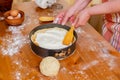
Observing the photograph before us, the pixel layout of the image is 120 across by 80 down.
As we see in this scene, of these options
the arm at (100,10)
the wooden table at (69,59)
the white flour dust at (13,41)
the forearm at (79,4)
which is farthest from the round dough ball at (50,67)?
the forearm at (79,4)

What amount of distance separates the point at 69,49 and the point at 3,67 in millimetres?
274

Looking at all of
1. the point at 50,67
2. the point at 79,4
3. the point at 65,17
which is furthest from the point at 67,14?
the point at 50,67

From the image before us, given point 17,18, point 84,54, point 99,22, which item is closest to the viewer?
point 84,54

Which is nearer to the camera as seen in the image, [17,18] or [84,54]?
[84,54]

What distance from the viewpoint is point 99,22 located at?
1.80m

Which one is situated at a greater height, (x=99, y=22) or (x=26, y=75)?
(x=26, y=75)

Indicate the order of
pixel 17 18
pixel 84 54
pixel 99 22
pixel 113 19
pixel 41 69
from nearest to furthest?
1. pixel 41 69
2. pixel 84 54
3. pixel 17 18
4. pixel 113 19
5. pixel 99 22

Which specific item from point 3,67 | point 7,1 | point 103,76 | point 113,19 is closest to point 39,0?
point 7,1

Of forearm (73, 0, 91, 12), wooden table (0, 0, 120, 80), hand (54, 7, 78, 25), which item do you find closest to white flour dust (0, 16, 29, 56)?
wooden table (0, 0, 120, 80)

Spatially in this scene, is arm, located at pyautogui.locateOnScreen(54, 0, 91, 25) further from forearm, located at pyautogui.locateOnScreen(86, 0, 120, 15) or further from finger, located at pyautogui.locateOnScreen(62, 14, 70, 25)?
forearm, located at pyautogui.locateOnScreen(86, 0, 120, 15)

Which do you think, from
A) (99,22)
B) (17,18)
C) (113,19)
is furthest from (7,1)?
(99,22)

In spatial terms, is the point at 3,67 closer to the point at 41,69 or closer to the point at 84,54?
the point at 41,69

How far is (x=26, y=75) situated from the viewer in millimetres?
813

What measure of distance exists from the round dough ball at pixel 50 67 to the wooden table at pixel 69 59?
0.02 meters
